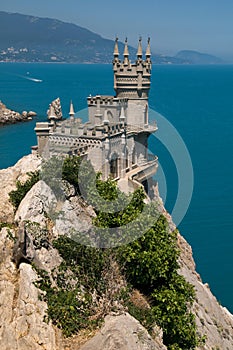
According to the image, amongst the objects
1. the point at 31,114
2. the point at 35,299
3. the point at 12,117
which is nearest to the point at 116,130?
the point at 35,299

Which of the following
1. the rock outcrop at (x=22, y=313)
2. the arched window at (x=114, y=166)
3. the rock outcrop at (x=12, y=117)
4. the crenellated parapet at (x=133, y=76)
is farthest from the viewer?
the rock outcrop at (x=12, y=117)

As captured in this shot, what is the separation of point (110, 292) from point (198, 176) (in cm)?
4978

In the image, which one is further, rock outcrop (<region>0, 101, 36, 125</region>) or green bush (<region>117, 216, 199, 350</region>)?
rock outcrop (<region>0, 101, 36, 125</region>)

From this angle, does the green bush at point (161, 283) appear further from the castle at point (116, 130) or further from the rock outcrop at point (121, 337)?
the castle at point (116, 130)

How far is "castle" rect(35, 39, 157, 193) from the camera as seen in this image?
31.3 m

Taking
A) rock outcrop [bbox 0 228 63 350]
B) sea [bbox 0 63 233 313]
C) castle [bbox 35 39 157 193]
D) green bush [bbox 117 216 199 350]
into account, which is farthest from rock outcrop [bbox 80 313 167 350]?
sea [bbox 0 63 233 313]

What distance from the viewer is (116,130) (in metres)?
33.1

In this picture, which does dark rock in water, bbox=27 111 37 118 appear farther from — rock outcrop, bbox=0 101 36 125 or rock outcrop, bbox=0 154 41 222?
rock outcrop, bbox=0 154 41 222

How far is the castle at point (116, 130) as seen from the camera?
31266 millimetres

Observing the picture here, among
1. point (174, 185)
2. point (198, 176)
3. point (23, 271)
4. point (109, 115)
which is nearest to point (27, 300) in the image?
point (23, 271)

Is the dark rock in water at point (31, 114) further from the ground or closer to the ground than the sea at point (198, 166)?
further from the ground

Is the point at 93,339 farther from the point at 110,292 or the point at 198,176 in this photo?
the point at 198,176

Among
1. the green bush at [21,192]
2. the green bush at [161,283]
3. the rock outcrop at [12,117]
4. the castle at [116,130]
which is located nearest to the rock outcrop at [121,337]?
the green bush at [161,283]

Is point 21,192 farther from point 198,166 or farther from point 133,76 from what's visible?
point 198,166
